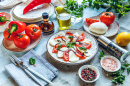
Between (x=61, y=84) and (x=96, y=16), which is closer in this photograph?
(x=61, y=84)

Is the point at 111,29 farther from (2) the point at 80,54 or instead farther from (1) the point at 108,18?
(2) the point at 80,54

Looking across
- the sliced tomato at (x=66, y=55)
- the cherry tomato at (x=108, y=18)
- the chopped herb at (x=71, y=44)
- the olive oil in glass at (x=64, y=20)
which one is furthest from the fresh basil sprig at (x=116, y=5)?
the sliced tomato at (x=66, y=55)

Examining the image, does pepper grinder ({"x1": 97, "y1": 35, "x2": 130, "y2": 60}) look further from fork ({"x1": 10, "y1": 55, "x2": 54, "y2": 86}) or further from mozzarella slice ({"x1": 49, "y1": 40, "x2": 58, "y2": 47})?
fork ({"x1": 10, "y1": 55, "x2": 54, "y2": 86})

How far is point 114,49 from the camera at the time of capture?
3.28 ft

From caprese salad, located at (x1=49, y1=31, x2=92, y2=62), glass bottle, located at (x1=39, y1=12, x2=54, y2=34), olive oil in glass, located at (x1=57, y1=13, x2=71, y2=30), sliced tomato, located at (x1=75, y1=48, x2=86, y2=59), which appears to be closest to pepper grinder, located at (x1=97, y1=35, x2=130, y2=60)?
caprese salad, located at (x1=49, y1=31, x2=92, y2=62)

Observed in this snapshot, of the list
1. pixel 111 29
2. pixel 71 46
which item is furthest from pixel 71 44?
pixel 111 29

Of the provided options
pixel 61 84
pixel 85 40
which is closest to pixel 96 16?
pixel 85 40

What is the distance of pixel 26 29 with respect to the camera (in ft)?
3.64

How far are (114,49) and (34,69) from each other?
0.58 metres

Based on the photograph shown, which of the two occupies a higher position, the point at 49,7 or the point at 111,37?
the point at 49,7

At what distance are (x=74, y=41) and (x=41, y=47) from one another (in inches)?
11.0

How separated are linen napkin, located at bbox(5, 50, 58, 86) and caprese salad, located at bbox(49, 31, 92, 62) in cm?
11

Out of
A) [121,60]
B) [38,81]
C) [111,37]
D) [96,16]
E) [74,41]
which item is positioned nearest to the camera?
[38,81]

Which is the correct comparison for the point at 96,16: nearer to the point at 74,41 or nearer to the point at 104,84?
the point at 74,41
